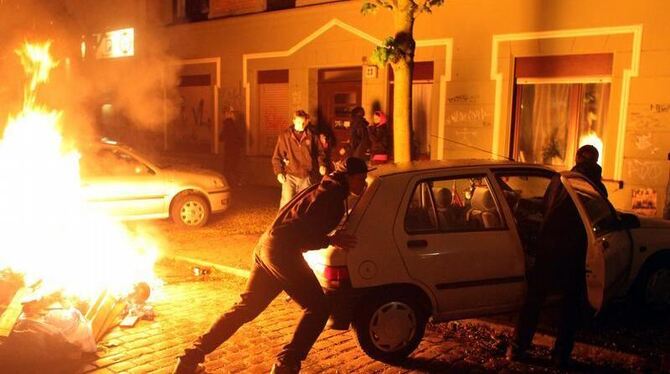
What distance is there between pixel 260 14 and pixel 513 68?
7.00 meters

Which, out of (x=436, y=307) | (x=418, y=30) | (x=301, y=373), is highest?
(x=418, y=30)

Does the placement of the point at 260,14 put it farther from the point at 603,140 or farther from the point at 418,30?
the point at 603,140

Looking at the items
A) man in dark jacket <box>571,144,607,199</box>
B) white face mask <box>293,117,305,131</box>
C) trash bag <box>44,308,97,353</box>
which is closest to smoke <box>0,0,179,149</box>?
white face mask <box>293,117,305,131</box>

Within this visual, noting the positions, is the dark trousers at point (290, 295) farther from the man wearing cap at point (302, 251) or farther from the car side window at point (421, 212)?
the car side window at point (421, 212)

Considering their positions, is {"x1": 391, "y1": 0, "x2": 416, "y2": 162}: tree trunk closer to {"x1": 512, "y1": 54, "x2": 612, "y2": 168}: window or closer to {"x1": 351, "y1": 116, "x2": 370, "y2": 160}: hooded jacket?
{"x1": 351, "y1": 116, "x2": 370, "y2": 160}: hooded jacket

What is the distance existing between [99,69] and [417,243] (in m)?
16.0

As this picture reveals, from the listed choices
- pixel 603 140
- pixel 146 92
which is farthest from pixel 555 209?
pixel 146 92

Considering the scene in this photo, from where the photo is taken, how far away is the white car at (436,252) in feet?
15.7

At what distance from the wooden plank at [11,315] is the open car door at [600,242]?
4570mm

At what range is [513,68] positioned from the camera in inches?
446

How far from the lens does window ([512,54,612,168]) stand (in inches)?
419

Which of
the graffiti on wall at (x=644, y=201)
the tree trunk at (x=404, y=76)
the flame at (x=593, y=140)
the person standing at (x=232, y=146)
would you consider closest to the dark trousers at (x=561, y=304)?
the tree trunk at (x=404, y=76)

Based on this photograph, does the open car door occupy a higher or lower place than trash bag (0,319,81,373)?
higher

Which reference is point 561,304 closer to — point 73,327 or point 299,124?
point 73,327
